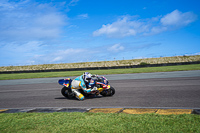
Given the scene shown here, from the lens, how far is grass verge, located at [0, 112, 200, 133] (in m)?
3.64

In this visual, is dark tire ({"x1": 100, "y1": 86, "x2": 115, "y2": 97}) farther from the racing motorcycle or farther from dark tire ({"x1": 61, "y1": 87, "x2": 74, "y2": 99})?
dark tire ({"x1": 61, "y1": 87, "x2": 74, "y2": 99})

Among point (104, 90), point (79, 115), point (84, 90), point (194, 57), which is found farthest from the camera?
point (194, 57)

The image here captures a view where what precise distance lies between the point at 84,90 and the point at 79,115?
8.72 ft

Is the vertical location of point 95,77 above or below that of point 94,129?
above

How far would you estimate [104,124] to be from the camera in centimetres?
400

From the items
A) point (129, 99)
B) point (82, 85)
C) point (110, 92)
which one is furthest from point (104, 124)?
point (110, 92)

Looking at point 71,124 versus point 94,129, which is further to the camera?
point 71,124

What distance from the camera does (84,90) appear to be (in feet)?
24.7

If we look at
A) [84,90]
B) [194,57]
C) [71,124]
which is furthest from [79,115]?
[194,57]

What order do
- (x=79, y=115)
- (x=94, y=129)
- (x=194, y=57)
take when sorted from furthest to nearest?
1. (x=194, y=57)
2. (x=79, y=115)
3. (x=94, y=129)

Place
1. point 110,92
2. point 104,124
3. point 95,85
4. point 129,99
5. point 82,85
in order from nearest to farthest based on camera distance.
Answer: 1. point 104,124
2. point 129,99
3. point 82,85
4. point 95,85
5. point 110,92

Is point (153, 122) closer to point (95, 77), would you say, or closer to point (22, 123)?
point (22, 123)

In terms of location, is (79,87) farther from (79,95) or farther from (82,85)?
(79,95)

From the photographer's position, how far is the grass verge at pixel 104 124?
3.64 metres
